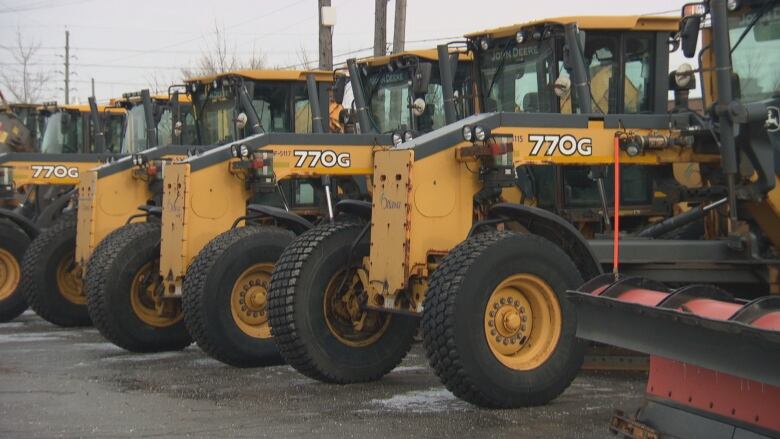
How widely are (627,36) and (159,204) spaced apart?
6554 millimetres

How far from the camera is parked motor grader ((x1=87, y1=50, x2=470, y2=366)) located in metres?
11.1

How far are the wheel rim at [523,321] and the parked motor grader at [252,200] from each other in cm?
344

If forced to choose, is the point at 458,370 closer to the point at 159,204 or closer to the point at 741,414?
the point at 741,414

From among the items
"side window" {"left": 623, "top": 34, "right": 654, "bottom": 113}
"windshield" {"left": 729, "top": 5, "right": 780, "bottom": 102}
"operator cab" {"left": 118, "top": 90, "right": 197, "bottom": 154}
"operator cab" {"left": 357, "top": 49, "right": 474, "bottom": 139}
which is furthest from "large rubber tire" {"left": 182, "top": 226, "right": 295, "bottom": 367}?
"operator cab" {"left": 118, "top": 90, "right": 197, "bottom": 154}

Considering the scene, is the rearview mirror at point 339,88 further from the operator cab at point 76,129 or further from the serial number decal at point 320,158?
the operator cab at point 76,129

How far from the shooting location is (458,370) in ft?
26.1

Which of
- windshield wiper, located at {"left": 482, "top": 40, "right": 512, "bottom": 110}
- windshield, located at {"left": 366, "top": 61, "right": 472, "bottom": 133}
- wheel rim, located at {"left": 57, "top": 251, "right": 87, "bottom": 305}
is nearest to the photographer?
windshield wiper, located at {"left": 482, "top": 40, "right": 512, "bottom": 110}

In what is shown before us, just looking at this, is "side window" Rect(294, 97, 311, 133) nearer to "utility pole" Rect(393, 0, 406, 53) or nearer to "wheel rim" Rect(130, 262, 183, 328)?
"wheel rim" Rect(130, 262, 183, 328)

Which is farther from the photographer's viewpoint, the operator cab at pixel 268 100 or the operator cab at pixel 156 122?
the operator cab at pixel 156 122

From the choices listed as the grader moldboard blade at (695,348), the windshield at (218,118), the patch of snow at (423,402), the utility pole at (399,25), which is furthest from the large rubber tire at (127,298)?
the utility pole at (399,25)

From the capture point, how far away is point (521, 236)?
27.2 feet

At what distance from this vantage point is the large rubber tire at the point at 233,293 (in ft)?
36.0

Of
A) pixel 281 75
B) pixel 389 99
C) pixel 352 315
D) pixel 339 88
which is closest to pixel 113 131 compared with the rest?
pixel 281 75

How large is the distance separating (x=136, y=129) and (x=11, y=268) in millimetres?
2956
